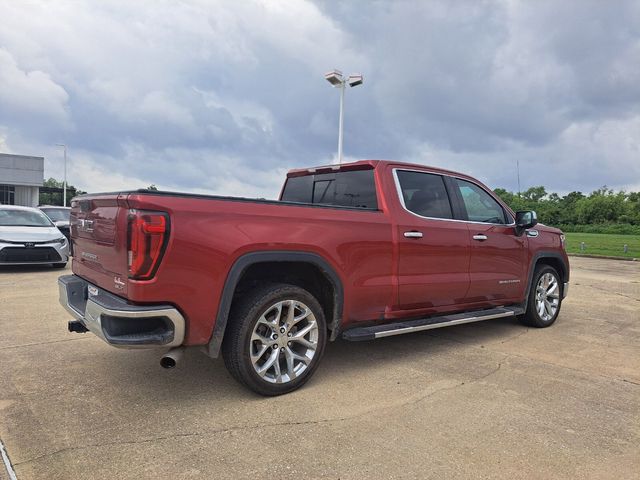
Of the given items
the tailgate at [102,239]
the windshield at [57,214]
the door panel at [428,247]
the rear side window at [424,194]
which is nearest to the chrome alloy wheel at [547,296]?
the door panel at [428,247]

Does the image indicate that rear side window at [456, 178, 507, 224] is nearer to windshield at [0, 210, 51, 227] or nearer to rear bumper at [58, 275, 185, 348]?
rear bumper at [58, 275, 185, 348]

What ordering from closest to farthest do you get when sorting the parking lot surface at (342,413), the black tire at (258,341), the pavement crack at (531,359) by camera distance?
the parking lot surface at (342,413) < the black tire at (258,341) < the pavement crack at (531,359)

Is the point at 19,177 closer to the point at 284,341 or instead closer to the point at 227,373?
the point at 227,373

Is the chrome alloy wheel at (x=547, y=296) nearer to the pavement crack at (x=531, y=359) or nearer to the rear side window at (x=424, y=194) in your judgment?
the pavement crack at (x=531, y=359)

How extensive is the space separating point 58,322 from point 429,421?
181 inches

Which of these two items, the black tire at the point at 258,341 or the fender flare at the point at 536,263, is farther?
the fender flare at the point at 536,263

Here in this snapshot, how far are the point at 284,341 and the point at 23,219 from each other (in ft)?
32.3

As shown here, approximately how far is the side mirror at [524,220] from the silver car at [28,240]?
921cm

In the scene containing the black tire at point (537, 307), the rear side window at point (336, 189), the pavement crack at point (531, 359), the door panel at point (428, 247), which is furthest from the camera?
the black tire at point (537, 307)

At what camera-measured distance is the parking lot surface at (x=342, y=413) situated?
2666 mm

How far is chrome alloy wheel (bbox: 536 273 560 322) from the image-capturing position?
20.0ft

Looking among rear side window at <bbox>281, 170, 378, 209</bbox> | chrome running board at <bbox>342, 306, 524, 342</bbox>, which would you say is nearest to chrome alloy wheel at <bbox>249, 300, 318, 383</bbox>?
chrome running board at <bbox>342, 306, 524, 342</bbox>

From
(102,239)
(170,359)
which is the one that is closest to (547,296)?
(170,359)

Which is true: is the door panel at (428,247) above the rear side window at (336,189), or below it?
below
